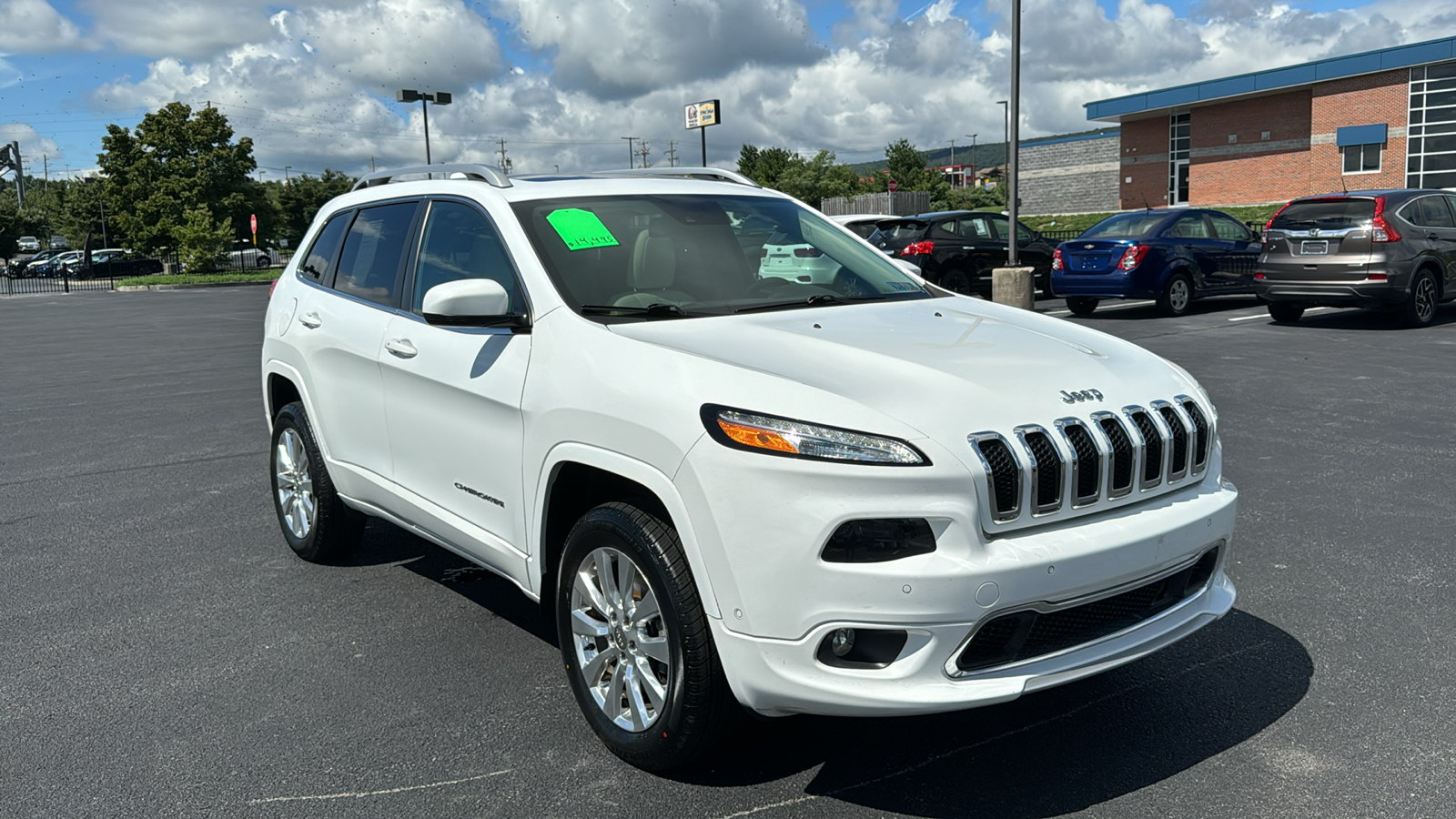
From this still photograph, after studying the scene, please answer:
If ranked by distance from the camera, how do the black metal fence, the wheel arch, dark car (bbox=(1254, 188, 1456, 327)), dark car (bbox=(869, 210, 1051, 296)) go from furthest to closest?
1. the black metal fence
2. dark car (bbox=(869, 210, 1051, 296))
3. dark car (bbox=(1254, 188, 1456, 327))
4. the wheel arch

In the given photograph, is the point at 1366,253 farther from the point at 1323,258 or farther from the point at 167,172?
the point at 167,172

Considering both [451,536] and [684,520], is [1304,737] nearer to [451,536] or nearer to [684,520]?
[684,520]

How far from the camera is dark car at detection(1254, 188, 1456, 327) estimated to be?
1352 centimetres

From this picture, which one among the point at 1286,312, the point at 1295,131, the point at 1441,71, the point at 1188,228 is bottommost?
the point at 1286,312

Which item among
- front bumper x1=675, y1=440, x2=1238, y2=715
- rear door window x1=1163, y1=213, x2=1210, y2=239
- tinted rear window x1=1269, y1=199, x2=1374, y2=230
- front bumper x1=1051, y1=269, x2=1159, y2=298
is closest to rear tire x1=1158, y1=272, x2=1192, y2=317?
Result: front bumper x1=1051, y1=269, x2=1159, y2=298

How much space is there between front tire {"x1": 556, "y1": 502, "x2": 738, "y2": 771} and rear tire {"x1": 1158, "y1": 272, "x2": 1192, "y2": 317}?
47.2ft

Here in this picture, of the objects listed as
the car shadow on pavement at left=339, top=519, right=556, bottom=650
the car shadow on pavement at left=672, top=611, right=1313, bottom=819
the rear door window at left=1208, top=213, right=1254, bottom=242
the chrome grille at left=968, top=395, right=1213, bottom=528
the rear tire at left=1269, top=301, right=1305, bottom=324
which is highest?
the rear door window at left=1208, top=213, right=1254, bottom=242

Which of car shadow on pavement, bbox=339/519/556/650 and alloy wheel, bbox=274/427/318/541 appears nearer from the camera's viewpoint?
car shadow on pavement, bbox=339/519/556/650

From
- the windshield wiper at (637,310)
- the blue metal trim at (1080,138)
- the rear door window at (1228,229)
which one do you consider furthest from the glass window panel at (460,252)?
the blue metal trim at (1080,138)

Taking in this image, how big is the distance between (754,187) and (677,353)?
6.51ft

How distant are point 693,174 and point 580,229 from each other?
1.40 m

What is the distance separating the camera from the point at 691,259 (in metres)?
4.08

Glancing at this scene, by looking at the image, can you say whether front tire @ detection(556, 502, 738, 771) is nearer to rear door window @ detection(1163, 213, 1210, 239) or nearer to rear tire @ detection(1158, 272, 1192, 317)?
rear tire @ detection(1158, 272, 1192, 317)

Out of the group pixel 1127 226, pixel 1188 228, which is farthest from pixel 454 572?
pixel 1188 228
